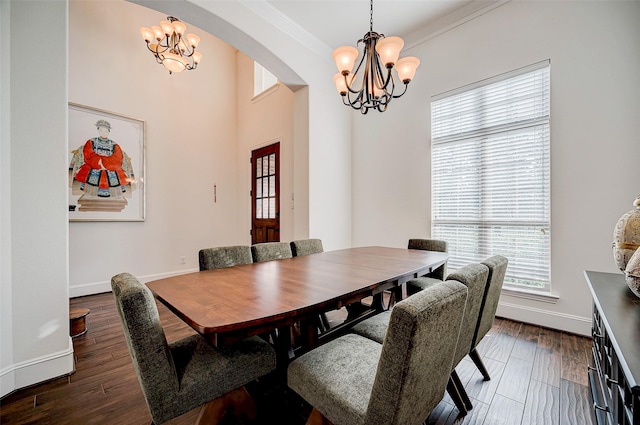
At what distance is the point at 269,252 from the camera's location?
2346 millimetres

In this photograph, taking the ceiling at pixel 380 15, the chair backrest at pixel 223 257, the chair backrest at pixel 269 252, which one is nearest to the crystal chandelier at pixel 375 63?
the ceiling at pixel 380 15

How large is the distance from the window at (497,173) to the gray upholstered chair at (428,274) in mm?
646

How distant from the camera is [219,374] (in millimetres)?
1151

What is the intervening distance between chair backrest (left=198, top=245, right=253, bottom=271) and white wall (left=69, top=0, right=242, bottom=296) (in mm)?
2884

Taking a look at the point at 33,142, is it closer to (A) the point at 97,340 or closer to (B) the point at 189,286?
(B) the point at 189,286

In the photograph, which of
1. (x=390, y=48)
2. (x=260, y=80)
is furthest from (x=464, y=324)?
(x=260, y=80)

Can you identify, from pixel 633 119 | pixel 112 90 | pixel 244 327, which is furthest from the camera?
pixel 112 90

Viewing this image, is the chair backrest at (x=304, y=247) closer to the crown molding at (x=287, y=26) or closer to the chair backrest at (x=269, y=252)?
the chair backrest at (x=269, y=252)

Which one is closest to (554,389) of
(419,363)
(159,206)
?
(419,363)

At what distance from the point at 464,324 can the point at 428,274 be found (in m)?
1.52

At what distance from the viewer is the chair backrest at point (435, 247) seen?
2.66 metres

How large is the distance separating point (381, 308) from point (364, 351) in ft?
3.74

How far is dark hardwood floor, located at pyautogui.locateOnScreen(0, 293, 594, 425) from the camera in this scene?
58.9 inches

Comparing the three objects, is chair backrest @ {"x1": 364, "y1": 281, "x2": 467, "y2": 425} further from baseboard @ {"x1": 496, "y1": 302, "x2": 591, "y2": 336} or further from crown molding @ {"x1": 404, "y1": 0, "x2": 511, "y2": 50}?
crown molding @ {"x1": 404, "y1": 0, "x2": 511, "y2": 50}
